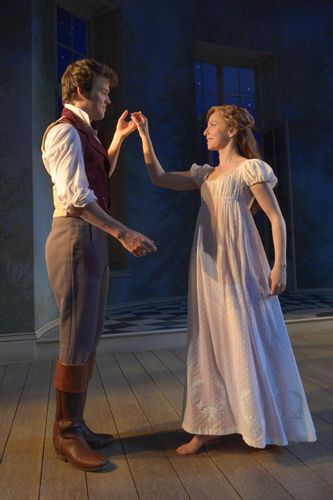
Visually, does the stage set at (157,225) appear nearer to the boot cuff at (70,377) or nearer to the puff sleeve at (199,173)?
the boot cuff at (70,377)

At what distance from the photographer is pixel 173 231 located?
6363mm

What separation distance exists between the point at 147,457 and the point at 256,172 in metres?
1.23

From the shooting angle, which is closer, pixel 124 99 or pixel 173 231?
pixel 124 99

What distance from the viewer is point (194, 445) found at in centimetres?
173

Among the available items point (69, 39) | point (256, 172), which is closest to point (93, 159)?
point (256, 172)

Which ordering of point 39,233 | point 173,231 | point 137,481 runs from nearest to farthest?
point 137,481 < point 39,233 < point 173,231

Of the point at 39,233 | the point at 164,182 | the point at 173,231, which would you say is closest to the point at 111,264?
the point at 173,231

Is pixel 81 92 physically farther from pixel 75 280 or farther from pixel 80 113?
pixel 75 280

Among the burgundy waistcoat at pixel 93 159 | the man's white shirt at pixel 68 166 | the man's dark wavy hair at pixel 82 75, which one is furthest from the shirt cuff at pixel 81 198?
the man's dark wavy hair at pixel 82 75

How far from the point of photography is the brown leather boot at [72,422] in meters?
1.60

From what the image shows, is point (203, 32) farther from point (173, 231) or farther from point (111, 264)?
point (111, 264)

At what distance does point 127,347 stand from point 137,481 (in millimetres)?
2209

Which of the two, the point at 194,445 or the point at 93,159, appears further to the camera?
the point at 194,445

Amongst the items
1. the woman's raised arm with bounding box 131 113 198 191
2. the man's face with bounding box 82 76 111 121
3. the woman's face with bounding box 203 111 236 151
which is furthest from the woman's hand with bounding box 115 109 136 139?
the woman's face with bounding box 203 111 236 151
